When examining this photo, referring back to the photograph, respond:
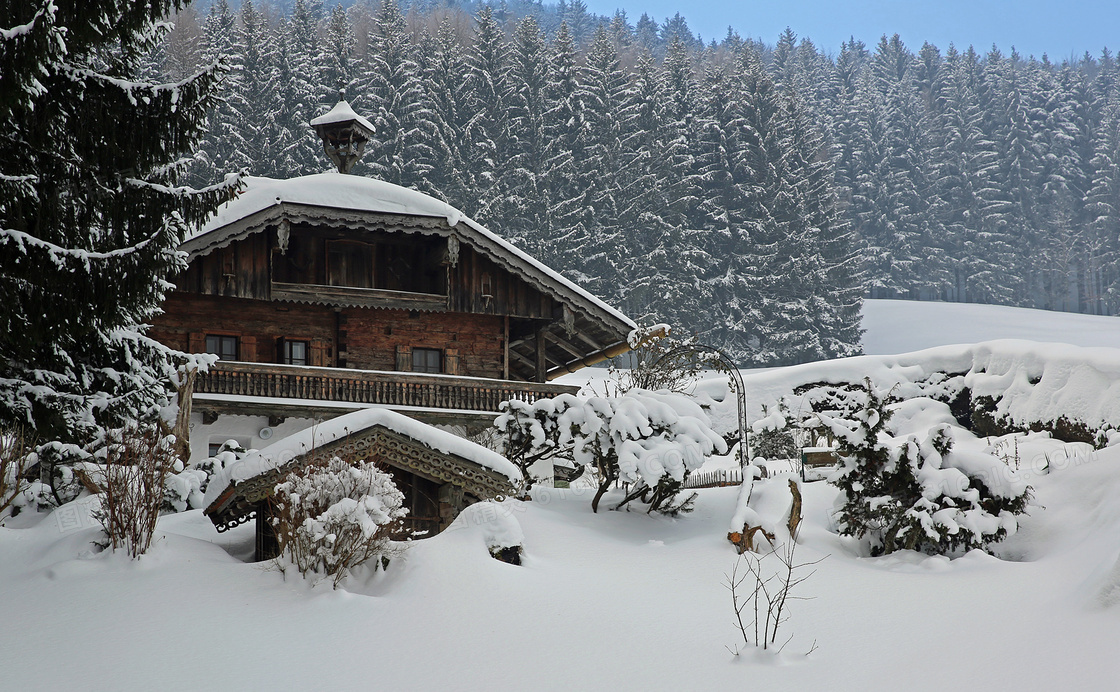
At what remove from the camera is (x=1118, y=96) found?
91188mm

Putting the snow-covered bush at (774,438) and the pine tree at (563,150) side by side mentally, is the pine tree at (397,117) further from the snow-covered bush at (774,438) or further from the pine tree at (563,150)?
the snow-covered bush at (774,438)

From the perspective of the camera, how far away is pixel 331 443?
12.8 meters

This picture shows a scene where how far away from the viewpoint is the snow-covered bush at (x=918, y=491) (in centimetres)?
1412

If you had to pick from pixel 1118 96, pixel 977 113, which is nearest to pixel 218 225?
pixel 977 113

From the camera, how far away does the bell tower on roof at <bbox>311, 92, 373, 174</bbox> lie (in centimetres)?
2609

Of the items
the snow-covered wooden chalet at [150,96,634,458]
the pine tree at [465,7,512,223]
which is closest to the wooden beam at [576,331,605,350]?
the snow-covered wooden chalet at [150,96,634,458]

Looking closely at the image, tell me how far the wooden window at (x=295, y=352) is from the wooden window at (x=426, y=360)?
271 centimetres

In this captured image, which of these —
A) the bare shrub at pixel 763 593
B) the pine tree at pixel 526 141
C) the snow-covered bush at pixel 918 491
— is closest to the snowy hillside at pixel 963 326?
the pine tree at pixel 526 141

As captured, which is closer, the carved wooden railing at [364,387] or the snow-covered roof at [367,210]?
the carved wooden railing at [364,387]

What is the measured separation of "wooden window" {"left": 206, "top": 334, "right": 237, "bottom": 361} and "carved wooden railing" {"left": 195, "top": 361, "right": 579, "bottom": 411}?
2.02 metres

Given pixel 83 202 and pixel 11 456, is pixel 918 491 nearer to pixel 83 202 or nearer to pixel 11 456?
pixel 83 202

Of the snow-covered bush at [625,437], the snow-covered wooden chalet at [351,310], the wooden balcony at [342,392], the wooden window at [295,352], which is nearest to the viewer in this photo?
the snow-covered bush at [625,437]

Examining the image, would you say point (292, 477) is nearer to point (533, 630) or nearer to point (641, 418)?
point (533, 630)

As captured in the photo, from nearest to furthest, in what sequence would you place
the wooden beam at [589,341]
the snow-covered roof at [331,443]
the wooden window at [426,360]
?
the snow-covered roof at [331,443], the wooden window at [426,360], the wooden beam at [589,341]
